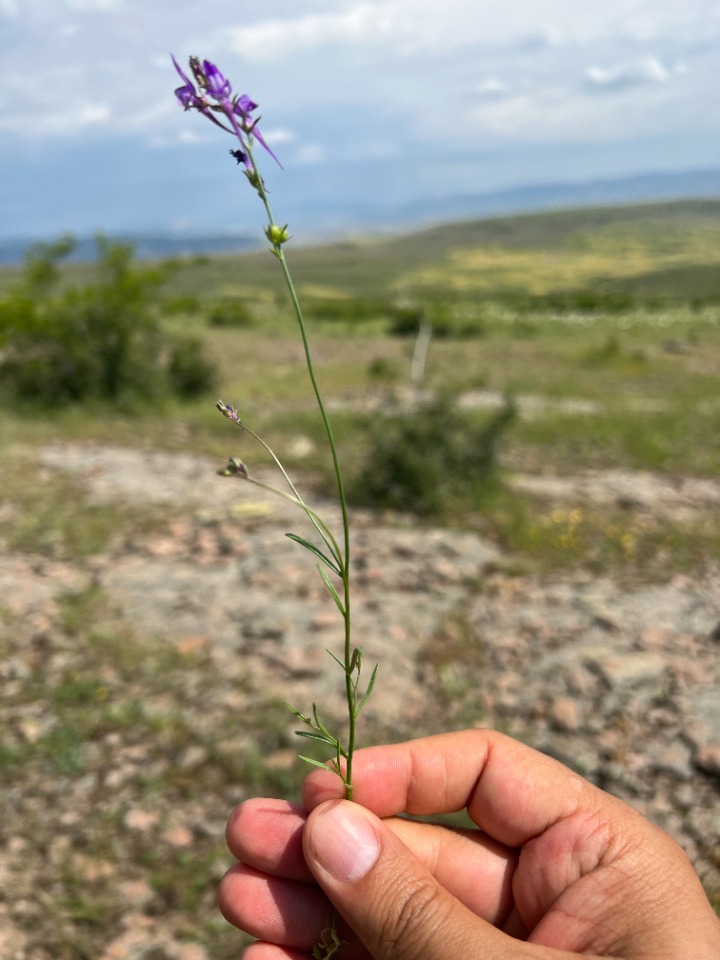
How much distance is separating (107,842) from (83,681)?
1.34 m

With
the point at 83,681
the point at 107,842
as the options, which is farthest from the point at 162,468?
the point at 107,842

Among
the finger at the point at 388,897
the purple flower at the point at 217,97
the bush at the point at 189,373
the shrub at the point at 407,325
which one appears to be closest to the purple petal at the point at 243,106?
the purple flower at the point at 217,97

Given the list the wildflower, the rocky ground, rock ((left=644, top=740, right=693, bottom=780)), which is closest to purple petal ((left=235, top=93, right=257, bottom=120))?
the wildflower

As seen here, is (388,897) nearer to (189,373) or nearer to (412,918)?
(412,918)

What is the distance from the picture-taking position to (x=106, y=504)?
7645 millimetres

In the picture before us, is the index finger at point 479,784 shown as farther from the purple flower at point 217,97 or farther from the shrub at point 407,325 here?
the shrub at point 407,325

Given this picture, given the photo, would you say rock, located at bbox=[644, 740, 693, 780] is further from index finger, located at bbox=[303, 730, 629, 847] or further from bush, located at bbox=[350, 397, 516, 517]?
bush, located at bbox=[350, 397, 516, 517]

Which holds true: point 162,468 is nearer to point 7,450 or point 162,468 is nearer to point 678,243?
point 7,450

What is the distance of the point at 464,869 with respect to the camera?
7.59ft

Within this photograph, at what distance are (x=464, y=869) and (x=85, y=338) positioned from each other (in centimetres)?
1173

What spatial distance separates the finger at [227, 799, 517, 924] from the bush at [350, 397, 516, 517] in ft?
17.7

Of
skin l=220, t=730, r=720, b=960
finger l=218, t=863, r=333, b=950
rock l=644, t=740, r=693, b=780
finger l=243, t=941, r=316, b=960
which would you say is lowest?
rock l=644, t=740, r=693, b=780

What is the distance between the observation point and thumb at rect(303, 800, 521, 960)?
1.73m

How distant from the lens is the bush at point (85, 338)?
11.9m
